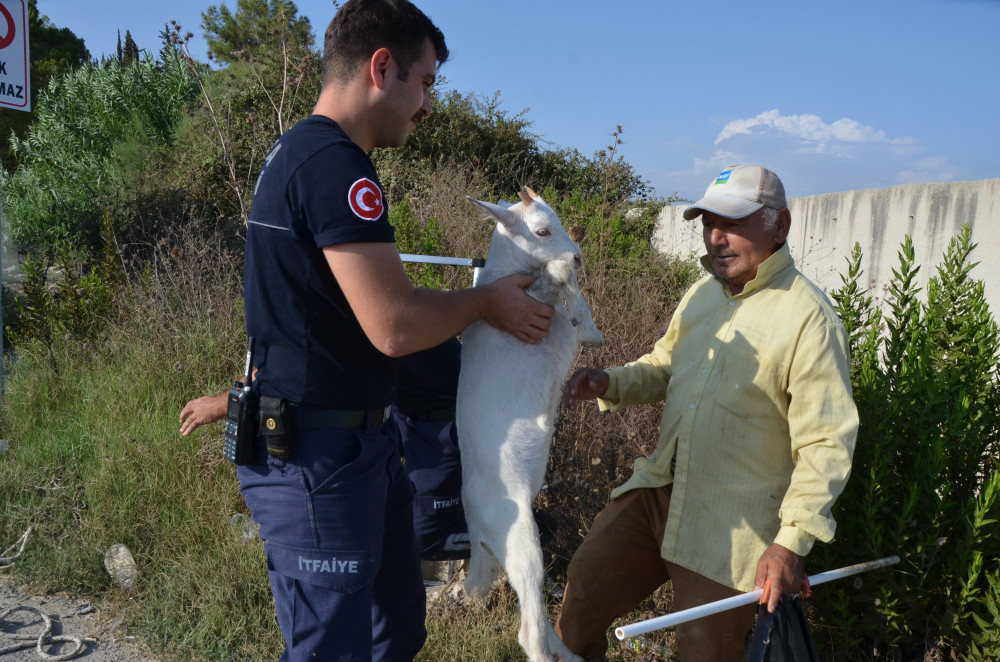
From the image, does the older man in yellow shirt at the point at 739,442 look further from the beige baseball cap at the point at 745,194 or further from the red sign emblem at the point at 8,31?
the red sign emblem at the point at 8,31

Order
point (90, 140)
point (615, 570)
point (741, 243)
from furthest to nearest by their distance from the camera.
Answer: point (90, 140) < point (615, 570) < point (741, 243)

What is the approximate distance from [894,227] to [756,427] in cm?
471

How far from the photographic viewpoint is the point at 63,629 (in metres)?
3.64

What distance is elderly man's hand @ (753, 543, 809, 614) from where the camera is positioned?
2049 millimetres

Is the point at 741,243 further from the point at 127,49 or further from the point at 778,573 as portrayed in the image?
the point at 127,49

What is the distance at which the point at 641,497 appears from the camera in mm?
2703

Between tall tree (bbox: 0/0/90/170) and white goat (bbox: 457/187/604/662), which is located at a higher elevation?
tall tree (bbox: 0/0/90/170)

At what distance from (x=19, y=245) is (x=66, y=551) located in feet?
24.1

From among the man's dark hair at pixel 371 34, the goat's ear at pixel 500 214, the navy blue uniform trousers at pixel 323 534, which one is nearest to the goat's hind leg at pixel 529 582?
the navy blue uniform trousers at pixel 323 534

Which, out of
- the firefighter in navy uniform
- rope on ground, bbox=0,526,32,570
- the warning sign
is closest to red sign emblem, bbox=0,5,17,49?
the warning sign

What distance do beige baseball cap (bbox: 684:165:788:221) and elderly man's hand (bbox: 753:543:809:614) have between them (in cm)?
108

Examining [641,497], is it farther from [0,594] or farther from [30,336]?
[30,336]

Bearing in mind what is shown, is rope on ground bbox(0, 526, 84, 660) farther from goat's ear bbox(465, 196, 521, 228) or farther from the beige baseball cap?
the beige baseball cap

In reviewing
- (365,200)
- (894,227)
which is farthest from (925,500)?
(894,227)
